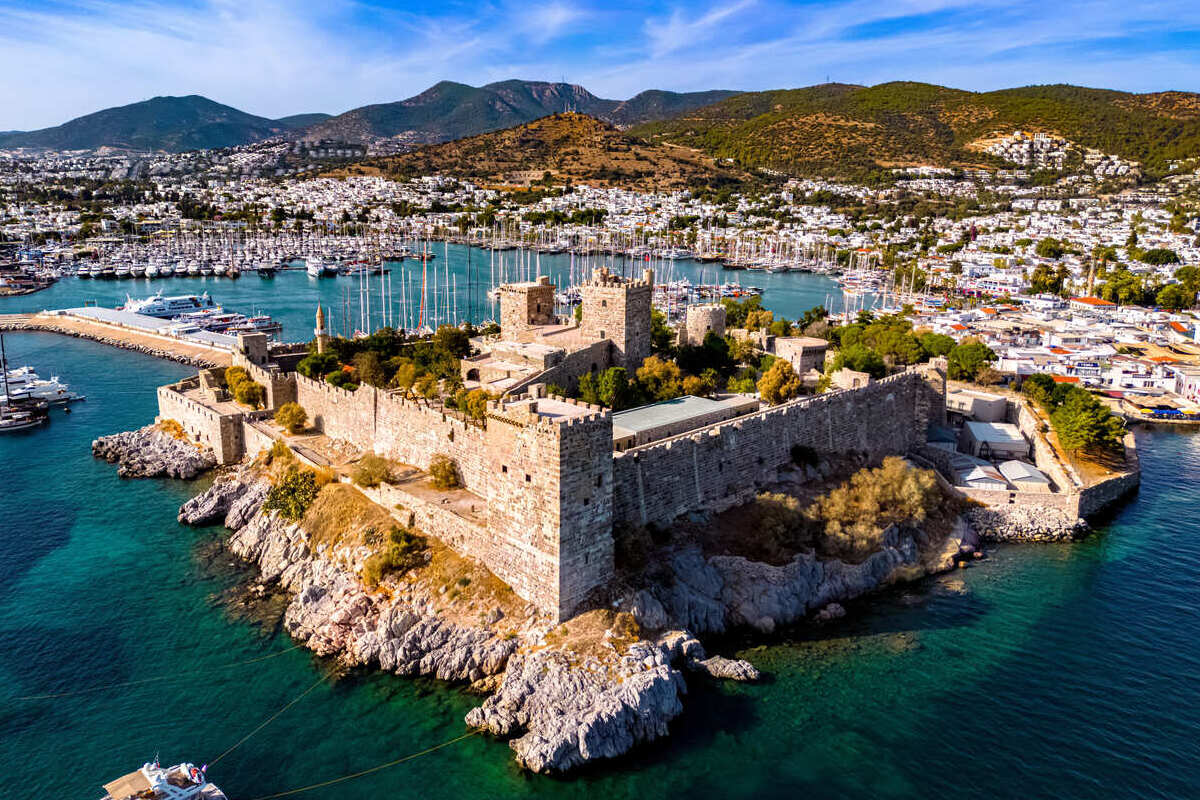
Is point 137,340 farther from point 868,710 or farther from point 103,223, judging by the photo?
point 103,223

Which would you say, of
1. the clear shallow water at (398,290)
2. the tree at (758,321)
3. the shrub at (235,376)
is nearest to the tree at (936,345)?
the tree at (758,321)

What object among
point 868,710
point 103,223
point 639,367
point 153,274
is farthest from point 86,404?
point 103,223

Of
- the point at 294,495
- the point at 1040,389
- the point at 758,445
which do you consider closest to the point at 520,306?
the point at 294,495

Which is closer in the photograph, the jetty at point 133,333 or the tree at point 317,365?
the tree at point 317,365

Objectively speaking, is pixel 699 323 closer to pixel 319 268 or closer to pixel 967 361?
pixel 967 361

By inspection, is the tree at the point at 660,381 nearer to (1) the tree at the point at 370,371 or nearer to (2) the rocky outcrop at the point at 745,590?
(2) the rocky outcrop at the point at 745,590
